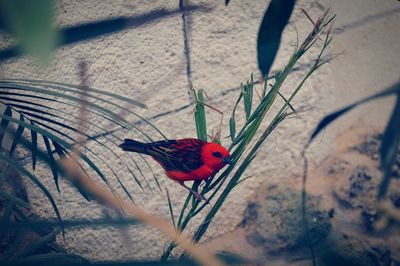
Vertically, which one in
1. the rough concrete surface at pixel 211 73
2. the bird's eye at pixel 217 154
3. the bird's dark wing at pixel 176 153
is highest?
the rough concrete surface at pixel 211 73

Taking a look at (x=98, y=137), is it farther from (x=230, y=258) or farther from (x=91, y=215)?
(x=230, y=258)

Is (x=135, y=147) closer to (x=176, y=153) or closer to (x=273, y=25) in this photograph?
(x=176, y=153)

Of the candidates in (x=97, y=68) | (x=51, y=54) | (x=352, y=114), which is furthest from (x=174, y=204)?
(x=51, y=54)

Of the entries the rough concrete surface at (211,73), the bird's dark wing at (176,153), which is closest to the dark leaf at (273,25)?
the rough concrete surface at (211,73)

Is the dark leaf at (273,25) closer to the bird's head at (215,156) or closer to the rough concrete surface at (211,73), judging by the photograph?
the rough concrete surface at (211,73)

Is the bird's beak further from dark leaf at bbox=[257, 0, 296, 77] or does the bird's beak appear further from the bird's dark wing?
dark leaf at bbox=[257, 0, 296, 77]

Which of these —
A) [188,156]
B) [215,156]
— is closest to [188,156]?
[188,156]

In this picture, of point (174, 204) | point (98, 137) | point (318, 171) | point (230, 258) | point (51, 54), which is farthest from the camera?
point (318, 171)
